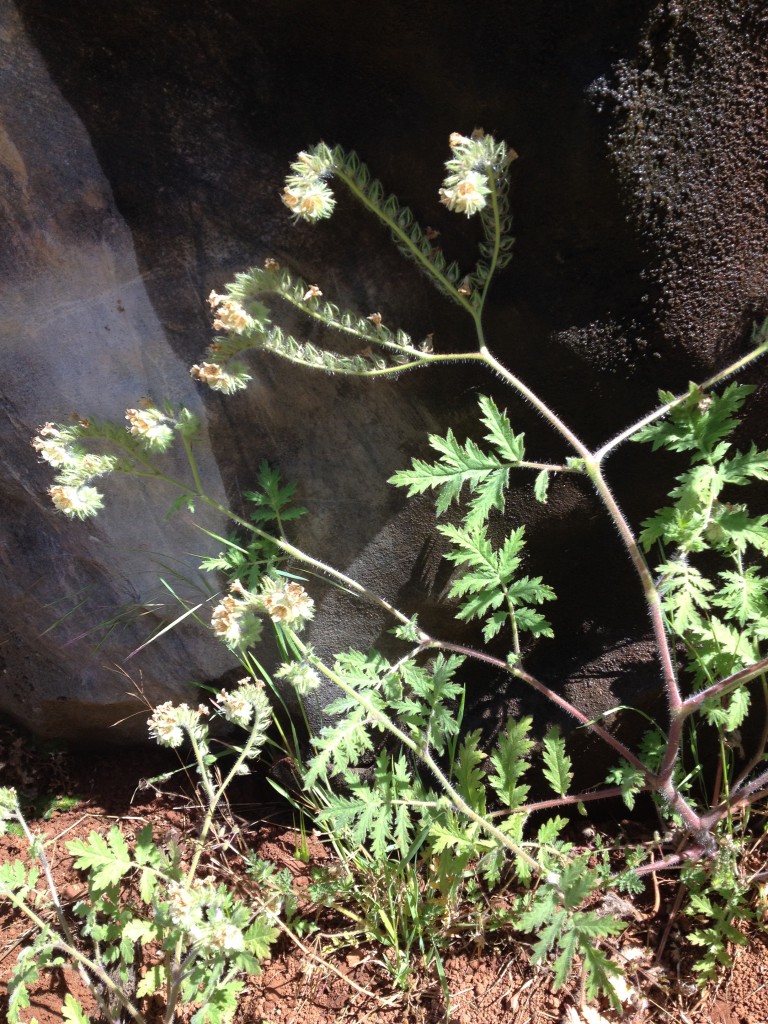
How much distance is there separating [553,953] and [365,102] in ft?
9.04

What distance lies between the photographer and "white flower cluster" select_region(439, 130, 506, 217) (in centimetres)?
185

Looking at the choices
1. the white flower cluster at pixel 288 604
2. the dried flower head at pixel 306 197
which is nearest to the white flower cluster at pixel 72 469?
the white flower cluster at pixel 288 604

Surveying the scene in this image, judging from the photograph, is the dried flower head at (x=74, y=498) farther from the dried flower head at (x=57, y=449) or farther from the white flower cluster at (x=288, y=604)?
the white flower cluster at (x=288, y=604)

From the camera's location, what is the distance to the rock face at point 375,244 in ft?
6.77

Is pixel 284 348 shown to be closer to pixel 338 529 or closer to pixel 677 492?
pixel 338 529

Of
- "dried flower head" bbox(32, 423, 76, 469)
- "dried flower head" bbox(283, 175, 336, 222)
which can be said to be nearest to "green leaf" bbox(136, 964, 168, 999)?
"dried flower head" bbox(32, 423, 76, 469)

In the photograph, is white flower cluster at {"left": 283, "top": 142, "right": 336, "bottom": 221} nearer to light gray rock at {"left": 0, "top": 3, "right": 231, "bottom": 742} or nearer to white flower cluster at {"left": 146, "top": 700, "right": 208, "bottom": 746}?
light gray rock at {"left": 0, "top": 3, "right": 231, "bottom": 742}

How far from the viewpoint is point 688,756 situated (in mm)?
2873

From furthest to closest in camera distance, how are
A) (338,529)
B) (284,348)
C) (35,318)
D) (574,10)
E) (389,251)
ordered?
(338,529), (35,318), (389,251), (284,348), (574,10)

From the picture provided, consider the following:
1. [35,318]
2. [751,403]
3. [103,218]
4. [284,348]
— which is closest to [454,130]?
[284,348]

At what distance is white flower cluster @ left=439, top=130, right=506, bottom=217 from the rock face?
0.91ft

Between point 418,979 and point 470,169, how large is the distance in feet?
8.28

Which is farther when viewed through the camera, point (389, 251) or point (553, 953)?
point (553, 953)

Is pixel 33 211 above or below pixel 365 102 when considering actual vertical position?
above
